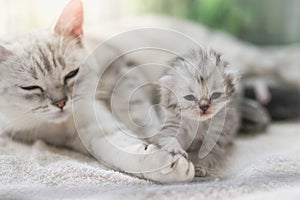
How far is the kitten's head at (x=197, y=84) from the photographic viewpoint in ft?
2.81

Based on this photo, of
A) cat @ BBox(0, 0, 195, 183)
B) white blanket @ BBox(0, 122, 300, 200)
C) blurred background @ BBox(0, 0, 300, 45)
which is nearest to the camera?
white blanket @ BBox(0, 122, 300, 200)

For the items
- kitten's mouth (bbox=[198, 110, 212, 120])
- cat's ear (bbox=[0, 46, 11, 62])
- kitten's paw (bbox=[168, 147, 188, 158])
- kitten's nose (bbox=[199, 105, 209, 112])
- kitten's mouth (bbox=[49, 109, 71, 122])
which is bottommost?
kitten's mouth (bbox=[49, 109, 71, 122])

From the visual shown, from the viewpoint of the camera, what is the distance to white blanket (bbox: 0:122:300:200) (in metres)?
0.82

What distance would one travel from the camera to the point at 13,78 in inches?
40.3

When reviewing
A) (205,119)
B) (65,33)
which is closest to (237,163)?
(205,119)

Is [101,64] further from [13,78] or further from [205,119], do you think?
[205,119]

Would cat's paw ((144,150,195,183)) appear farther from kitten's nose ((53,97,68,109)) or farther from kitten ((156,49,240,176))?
kitten's nose ((53,97,68,109))

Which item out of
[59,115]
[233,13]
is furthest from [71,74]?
[233,13]

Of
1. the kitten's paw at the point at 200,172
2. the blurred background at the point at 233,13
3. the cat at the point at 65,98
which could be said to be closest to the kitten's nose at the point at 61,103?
the cat at the point at 65,98

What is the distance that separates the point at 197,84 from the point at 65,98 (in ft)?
1.15

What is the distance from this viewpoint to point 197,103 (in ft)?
2.85

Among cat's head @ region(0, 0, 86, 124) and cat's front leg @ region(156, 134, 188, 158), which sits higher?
cat's head @ region(0, 0, 86, 124)

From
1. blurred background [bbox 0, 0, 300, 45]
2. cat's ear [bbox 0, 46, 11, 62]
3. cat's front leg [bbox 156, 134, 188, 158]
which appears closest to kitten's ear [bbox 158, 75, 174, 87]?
cat's front leg [bbox 156, 134, 188, 158]

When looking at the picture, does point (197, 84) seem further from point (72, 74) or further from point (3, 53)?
point (3, 53)
